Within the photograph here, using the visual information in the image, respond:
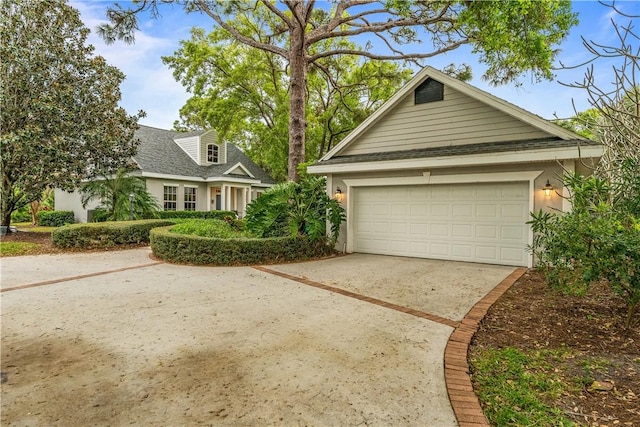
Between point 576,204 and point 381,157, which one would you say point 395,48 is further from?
point 576,204

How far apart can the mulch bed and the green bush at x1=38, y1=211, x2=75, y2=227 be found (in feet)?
67.2

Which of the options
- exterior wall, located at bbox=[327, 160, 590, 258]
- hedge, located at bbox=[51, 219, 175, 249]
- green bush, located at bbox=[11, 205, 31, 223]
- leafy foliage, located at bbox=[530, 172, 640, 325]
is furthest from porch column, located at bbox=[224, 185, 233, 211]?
leafy foliage, located at bbox=[530, 172, 640, 325]

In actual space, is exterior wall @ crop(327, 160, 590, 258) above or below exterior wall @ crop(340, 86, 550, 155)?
below

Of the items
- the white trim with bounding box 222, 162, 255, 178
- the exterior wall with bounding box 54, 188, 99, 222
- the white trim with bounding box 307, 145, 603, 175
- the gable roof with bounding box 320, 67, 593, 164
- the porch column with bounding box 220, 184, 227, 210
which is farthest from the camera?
the porch column with bounding box 220, 184, 227, 210

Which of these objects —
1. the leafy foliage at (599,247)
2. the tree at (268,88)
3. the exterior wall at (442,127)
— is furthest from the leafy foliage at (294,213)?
the tree at (268,88)

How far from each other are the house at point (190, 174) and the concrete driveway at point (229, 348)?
38.2 ft

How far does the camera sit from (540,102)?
30.2ft

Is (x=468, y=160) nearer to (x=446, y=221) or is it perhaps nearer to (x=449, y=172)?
(x=449, y=172)

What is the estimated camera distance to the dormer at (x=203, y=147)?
2075 cm

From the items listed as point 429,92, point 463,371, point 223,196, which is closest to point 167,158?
point 223,196

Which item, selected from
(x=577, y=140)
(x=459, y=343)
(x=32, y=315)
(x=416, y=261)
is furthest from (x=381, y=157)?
(x=32, y=315)

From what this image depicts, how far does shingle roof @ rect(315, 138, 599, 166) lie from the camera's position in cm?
693

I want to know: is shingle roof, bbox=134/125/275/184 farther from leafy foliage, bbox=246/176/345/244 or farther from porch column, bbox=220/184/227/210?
leafy foliage, bbox=246/176/345/244

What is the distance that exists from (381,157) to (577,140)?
14.1 feet
